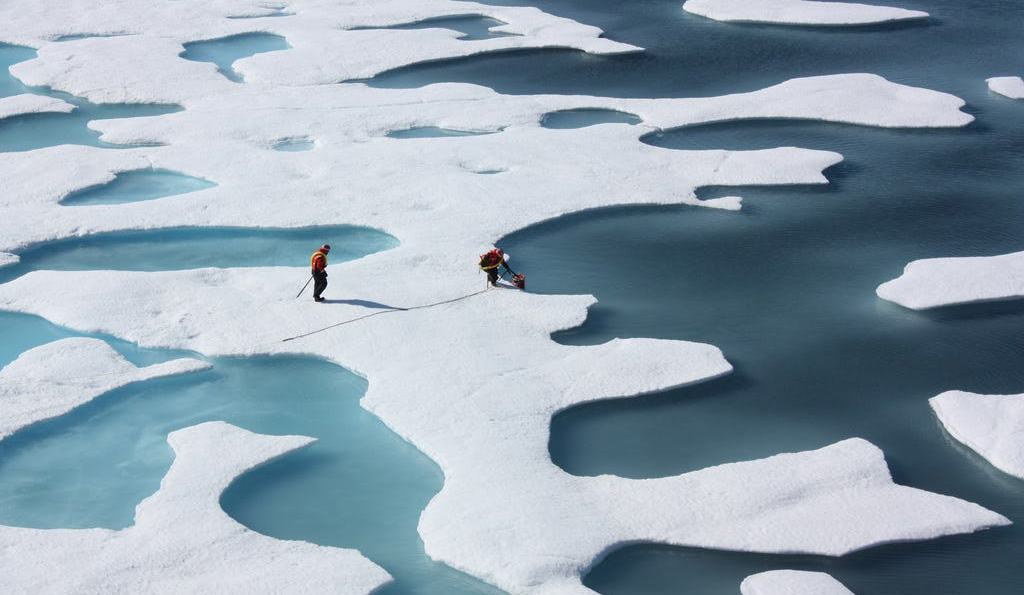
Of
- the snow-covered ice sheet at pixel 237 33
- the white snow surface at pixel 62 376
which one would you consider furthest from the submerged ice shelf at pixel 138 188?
the white snow surface at pixel 62 376

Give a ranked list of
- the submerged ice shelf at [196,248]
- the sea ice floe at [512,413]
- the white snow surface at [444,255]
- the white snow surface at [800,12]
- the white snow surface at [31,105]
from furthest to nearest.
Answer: the white snow surface at [800,12] → the white snow surface at [31,105] → the submerged ice shelf at [196,248] → the white snow surface at [444,255] → the sea ice floe at [512,413]

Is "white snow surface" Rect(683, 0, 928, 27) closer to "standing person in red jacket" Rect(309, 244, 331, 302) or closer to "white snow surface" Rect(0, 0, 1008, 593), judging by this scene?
"white snow surface" Rect(0, 0, 1008, 593)

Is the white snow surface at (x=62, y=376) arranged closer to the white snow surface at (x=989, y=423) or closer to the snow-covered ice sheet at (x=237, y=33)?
the white snow surface at (x=989, y=423)

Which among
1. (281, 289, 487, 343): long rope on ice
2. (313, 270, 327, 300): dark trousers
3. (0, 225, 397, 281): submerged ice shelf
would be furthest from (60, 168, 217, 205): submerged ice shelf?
(281, 289, 487, 343): long rope on ice

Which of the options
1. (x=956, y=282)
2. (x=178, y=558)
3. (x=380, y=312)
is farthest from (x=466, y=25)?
(x=178, y=558)

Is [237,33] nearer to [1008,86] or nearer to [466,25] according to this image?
[466,25]

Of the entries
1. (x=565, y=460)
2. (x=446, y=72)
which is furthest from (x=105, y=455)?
(x=446, y=72)
